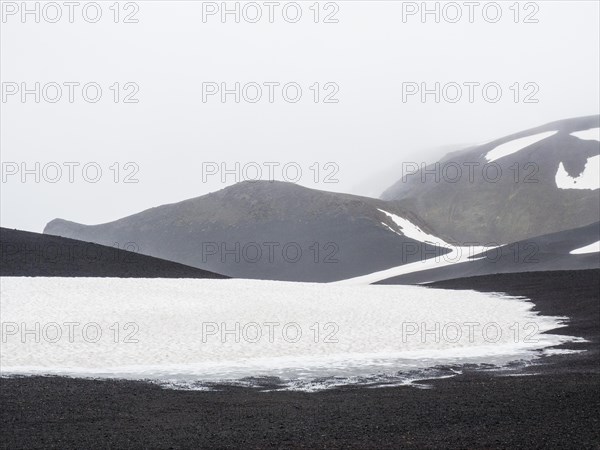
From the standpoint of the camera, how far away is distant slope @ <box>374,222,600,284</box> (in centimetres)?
6069

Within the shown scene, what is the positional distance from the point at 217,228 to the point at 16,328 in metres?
77.0

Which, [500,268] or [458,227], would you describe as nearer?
[500,268]

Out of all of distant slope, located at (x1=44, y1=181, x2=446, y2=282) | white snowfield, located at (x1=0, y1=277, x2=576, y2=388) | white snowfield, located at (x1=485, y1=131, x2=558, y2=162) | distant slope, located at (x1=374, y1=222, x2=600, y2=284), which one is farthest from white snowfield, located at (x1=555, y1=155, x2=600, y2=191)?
white snowfield, located at (x1=0, y1=277, x2=576, y2=388)

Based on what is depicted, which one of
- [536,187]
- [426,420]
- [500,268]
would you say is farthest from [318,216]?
[426,420]

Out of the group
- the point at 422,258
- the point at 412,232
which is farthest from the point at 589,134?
the point at 422,258

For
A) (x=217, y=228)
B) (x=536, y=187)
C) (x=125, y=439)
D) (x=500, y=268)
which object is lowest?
(x=125, y=439)

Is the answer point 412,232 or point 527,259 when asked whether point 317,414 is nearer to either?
point 527,259

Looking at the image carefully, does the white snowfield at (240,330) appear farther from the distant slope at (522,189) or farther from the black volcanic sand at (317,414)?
the distant slope at (522,189)

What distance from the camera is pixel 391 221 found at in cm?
10219

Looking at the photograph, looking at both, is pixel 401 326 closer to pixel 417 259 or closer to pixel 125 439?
pixel 125 439

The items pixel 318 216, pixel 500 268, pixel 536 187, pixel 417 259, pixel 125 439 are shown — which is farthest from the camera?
pixel 536 187

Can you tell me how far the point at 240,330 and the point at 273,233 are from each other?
2826 inches

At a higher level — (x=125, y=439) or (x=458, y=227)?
(x=458, y=227)

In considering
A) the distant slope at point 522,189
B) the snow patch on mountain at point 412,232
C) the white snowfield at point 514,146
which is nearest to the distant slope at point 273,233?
the snow patch on mountain at point 412,232
